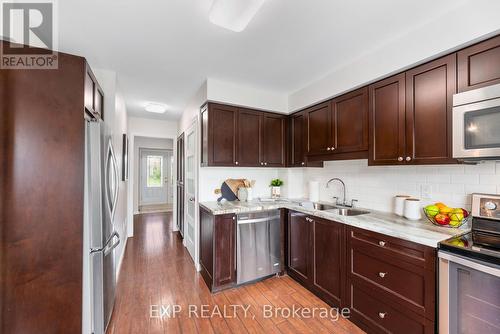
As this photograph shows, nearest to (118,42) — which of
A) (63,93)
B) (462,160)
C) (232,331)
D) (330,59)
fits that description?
(63,93)

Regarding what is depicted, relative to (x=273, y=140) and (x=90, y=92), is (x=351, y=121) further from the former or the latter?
(x=90, y=92)

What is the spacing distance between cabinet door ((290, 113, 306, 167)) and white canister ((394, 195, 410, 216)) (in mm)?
1216

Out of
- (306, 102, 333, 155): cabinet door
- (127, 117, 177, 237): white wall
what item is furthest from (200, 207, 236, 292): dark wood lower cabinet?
(127, 117, 177, 237): white wall

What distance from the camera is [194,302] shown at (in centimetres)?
225

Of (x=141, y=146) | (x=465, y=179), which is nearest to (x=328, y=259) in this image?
(x=465, y=179)

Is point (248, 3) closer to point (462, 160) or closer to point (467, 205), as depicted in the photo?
point (462, 160)

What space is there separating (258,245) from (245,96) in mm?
2004

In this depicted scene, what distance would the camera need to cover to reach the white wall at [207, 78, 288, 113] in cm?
278

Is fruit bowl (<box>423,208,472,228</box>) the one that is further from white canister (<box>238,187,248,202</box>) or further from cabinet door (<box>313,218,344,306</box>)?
white canister (<box>238,187,248,202</box>)

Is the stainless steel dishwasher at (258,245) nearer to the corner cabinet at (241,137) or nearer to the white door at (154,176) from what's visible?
the corner cabinet at (241,137)

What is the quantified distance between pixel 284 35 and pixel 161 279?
3.08 m

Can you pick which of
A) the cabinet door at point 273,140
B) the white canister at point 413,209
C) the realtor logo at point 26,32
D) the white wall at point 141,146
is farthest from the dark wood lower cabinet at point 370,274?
the white wall at point 141,146

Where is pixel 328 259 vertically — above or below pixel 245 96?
below

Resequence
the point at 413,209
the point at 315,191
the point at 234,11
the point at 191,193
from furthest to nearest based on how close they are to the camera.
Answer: the point at 191,193
the point at 315,191
the point at 413,209
the point at 234,11
